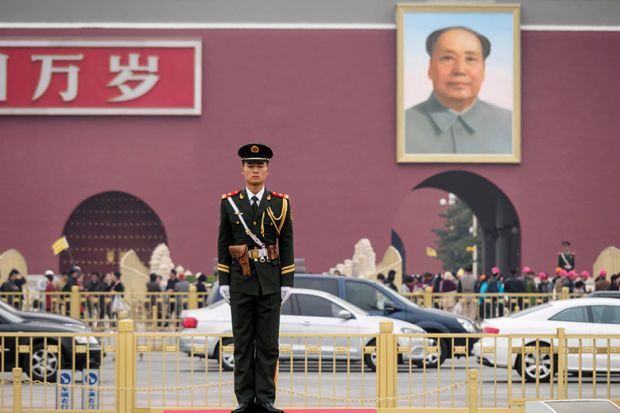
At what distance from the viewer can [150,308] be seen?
24.1m

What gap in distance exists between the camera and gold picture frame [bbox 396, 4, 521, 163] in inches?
1248

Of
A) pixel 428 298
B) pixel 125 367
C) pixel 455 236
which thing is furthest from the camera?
pixel 455 236

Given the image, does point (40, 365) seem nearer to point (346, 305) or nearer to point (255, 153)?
point (346, 305)

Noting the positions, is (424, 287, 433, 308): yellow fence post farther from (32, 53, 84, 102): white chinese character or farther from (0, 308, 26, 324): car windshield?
(32, 53, 84, 102): white chinese character

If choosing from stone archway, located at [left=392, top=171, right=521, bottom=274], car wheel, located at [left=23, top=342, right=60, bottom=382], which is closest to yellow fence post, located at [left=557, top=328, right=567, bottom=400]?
car wheel, located at [left=23, top=342, right=60, bottom=382]

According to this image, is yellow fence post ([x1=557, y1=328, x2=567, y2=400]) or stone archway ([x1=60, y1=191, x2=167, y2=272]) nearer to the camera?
yellow fence post ([x1=557, y1=328, x2=567, y2=400])

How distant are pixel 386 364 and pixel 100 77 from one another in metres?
21.7

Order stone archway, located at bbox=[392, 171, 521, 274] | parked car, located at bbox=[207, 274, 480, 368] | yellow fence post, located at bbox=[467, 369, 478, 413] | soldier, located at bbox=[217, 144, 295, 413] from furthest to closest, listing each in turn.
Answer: stone archway, located at bbox=[392, 171, 521, 274]
parked car, located at bbox=[207, 274, 480, 368]
yellow fence post, located at bbox=[467, 369, 478, 413]
soldier, located at bbox=[217, 144, 295, 413]

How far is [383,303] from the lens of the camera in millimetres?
20031

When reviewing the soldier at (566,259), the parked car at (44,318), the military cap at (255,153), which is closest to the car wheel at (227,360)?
the parked car at (44,318)

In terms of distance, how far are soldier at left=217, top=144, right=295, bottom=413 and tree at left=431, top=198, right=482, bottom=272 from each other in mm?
57137

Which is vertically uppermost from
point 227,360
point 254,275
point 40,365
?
point 254,275

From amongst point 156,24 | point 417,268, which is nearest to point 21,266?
point 156,24

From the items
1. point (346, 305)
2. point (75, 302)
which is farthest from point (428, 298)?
point (75, 302)
